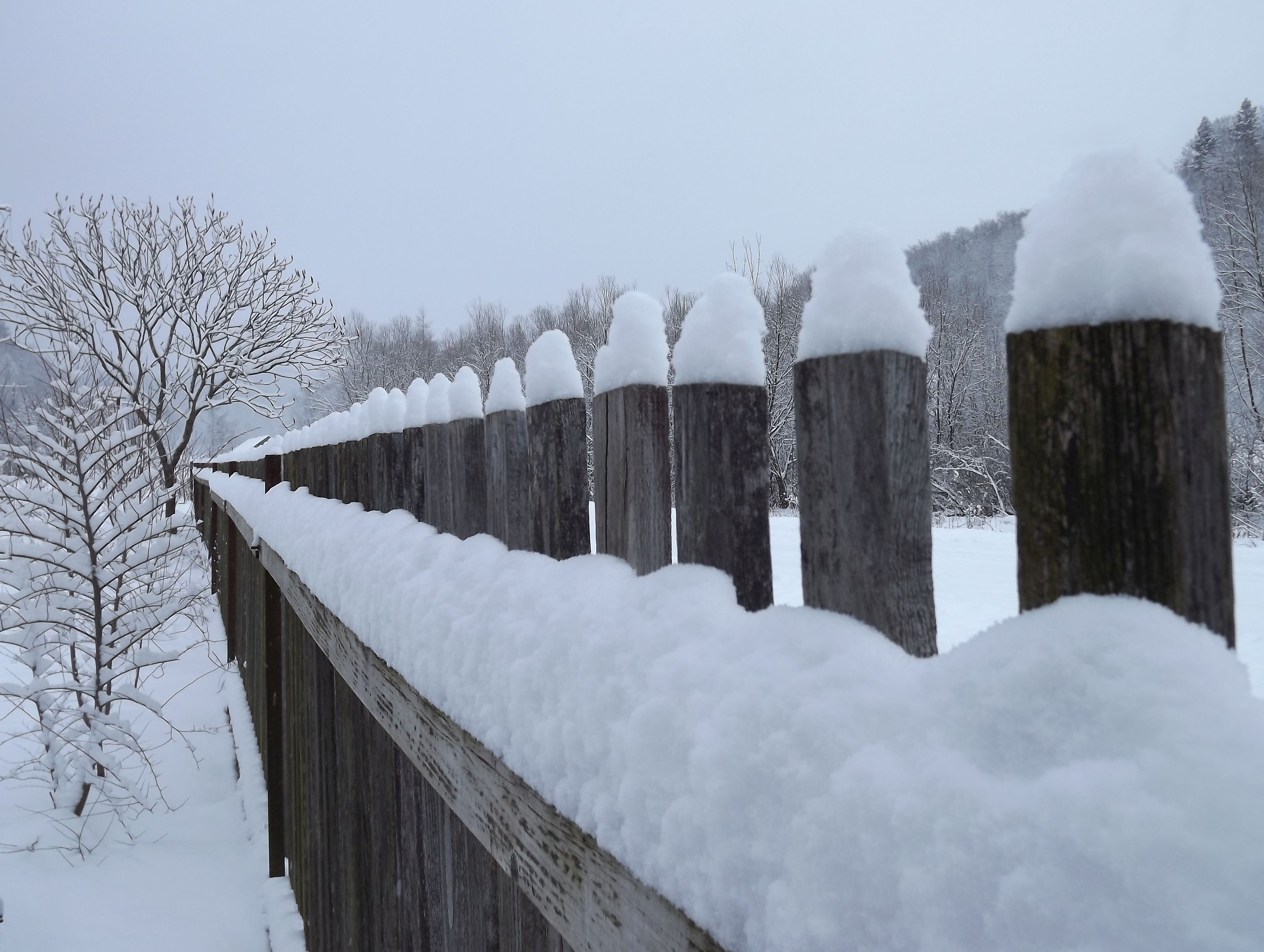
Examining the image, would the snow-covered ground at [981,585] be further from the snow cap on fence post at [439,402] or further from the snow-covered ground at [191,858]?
the snow cap on fence post at [439,402]

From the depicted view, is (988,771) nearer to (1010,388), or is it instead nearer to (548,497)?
(1010,388)

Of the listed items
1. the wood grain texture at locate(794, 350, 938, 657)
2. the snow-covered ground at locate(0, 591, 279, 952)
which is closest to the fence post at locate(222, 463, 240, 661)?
the snow-covered ground at locate(0, 591, 279, 952)

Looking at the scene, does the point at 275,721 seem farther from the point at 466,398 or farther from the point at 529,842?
the point at 529,842

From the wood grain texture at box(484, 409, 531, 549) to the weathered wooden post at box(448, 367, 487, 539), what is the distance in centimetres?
7

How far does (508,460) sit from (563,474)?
21 cm

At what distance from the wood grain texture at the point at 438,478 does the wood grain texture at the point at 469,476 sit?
4 centimetres

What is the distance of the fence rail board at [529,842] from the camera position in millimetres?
722

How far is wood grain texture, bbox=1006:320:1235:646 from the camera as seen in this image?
0.45 m

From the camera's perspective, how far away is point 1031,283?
50cm

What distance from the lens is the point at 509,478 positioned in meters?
1.32

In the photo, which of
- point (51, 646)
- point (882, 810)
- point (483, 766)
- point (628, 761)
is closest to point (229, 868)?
point (51, 646)

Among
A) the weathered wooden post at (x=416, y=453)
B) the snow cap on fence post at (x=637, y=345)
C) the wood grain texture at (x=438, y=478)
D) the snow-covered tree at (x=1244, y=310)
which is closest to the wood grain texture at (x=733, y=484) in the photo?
the snow cap on fence post at (x=637, y=345)

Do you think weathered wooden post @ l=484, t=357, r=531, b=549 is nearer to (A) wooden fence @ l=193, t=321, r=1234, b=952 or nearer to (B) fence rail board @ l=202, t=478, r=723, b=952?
(A) wooden fence @ l=193, t=321, r=1234, b=952

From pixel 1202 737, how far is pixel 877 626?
263mm
